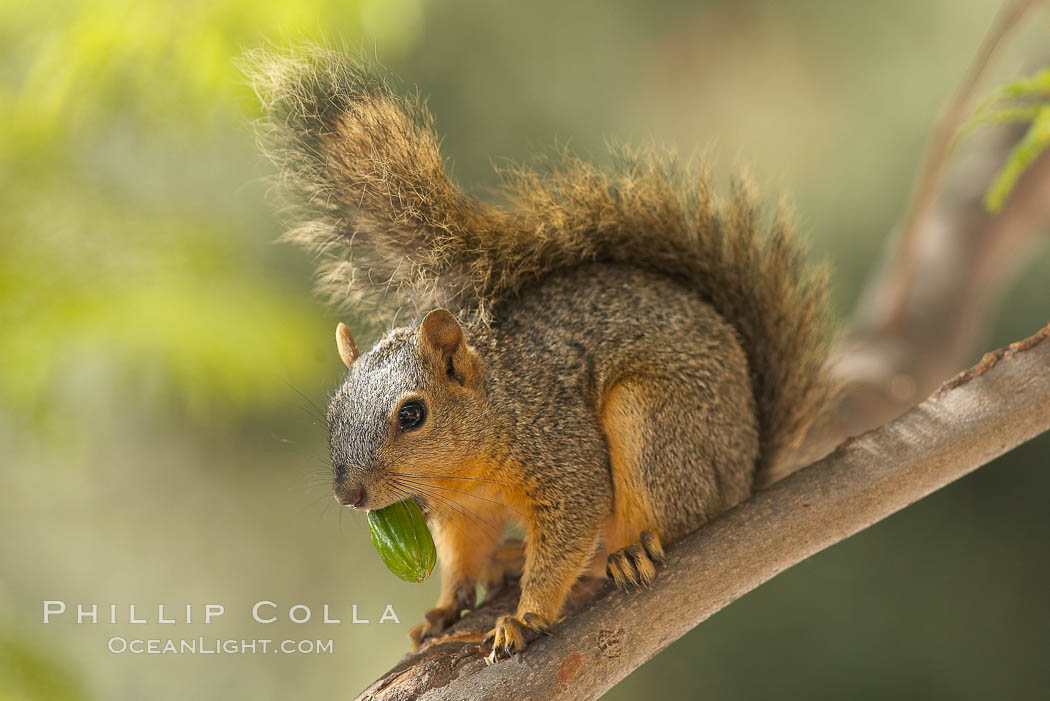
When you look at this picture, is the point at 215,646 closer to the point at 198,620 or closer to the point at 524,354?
the point at 198,620

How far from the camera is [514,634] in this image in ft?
4.49

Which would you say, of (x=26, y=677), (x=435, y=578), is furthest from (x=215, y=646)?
(x=26, y=677)

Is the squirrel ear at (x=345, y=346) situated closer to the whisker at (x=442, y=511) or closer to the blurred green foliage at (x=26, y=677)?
the whisker at (x=442, y=511)

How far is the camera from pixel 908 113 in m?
3.69

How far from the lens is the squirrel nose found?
1335mm

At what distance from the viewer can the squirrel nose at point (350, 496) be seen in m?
1.33

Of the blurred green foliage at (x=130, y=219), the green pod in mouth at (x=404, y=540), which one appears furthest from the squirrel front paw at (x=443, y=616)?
the blurred green foliage at (x=130, y=219)

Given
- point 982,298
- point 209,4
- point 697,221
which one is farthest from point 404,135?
point 982,298

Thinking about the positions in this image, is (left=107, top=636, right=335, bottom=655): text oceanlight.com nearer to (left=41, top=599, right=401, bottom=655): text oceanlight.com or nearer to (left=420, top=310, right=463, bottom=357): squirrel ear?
(left=41, top=599, right=401, bottom=655): text oceanlight.com

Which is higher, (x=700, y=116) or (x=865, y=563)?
(x=700, y=116)

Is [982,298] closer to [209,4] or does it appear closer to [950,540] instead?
[950,540]

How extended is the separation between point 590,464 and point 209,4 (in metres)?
1.41

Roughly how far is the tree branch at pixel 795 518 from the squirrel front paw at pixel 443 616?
114mm

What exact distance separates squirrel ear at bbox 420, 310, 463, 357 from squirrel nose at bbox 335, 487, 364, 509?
230mm
